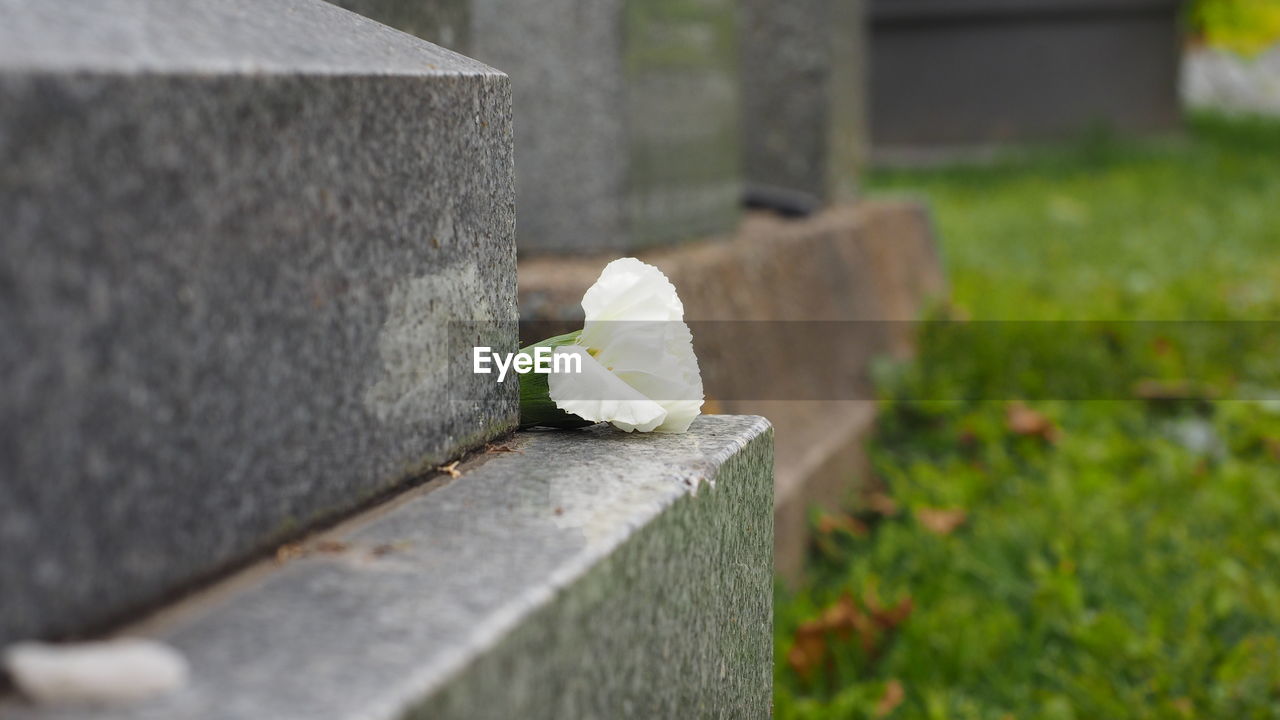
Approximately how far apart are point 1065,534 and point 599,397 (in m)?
2.05

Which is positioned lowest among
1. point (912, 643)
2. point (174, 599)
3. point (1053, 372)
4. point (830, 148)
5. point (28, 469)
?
point (912, 643)

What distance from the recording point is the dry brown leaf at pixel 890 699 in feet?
6.69

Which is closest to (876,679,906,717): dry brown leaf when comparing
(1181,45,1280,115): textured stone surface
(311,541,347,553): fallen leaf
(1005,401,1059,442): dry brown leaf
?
(311,541,347,553): fallen leaf

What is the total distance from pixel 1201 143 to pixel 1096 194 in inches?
128

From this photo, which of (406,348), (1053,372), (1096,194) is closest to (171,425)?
(406,348)

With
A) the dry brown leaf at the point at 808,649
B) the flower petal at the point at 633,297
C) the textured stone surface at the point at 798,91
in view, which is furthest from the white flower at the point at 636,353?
the textured stone surface at the point at 798,91

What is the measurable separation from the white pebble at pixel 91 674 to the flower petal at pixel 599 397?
52 cm

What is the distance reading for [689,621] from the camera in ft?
3.25

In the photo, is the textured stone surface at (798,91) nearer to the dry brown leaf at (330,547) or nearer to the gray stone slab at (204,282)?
the gray stone slab at (204,282)

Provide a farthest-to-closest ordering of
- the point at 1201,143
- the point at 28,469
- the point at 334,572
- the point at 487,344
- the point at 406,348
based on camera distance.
A: the point at 1201,143 → the point at 487,344 → the point at 406,348 → the point at 334,572 → the point at 28,469

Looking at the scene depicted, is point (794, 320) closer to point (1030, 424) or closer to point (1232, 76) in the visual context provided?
point (1030, 424)

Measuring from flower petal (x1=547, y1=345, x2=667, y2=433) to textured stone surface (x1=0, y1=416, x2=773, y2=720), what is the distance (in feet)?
0.10

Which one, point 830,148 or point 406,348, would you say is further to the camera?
point 830,148

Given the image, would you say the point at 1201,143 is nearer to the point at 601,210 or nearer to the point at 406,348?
the point at 601,210
